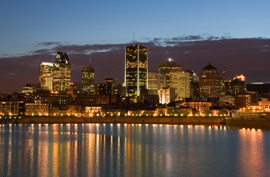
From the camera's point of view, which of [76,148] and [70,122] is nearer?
[76,148]

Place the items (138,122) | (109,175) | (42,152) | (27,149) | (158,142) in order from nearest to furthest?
1. (109,175)
2. (42,152)
3. (27,149)
4. (158,142)
5. (138,122)

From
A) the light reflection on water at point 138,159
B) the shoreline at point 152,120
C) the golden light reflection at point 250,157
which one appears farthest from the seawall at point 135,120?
the light reflection on water at point 138,159

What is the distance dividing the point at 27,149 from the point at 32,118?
10647 cm

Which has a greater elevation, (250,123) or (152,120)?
(152,120)

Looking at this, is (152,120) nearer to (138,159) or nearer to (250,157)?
(250,157)

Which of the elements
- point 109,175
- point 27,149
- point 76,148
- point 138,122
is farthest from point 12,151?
point 138,122

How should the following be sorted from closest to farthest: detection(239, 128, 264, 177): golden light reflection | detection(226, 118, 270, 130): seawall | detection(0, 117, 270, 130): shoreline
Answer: detection(239, 128, 264, 177): golden light reflection → detection(226, 118, 270, 130): seawall → detection(0, 117, 270, 130): shoreline

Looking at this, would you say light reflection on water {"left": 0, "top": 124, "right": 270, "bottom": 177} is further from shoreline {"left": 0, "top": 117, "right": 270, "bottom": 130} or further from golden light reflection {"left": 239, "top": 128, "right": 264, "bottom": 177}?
shoreline {"left": 0, "top": 117, "right": 270, "bottom": 130}

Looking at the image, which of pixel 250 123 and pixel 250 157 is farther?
pixel 250 123

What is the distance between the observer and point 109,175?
1538 inches

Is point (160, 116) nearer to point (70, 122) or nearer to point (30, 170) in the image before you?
point (70, 122)

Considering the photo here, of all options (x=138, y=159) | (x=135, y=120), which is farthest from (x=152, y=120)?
(x=138, y=159)

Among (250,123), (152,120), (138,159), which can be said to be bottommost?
(138,159)

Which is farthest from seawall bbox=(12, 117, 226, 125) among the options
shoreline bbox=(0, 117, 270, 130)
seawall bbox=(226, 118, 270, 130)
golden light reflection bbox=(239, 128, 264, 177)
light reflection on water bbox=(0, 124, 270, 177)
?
light reflection on water bbox=(0, 124, 270, 177)
